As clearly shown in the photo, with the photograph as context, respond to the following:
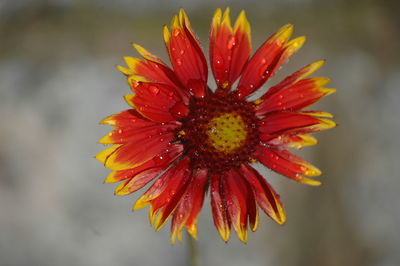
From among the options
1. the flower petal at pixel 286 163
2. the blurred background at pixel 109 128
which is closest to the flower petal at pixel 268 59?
the flower petal at pixel 286 163

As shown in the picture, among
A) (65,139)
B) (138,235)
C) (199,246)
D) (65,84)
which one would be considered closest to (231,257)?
(199,246)

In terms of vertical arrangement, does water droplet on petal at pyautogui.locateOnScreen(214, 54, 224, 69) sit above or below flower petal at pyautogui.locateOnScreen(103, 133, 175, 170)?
above

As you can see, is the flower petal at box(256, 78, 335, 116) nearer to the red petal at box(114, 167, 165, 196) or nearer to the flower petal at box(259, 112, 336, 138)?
the flower petal at box(259, 112, 336, 138)

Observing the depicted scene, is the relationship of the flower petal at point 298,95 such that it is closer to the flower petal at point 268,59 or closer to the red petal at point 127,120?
the flower petal at point 268,59

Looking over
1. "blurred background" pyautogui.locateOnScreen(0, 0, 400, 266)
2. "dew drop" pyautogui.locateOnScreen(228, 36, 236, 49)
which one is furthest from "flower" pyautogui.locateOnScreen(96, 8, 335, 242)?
"blurred background" pyautogui.locateOnScreen(0, 0, 400, 266)

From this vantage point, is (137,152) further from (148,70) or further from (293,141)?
(293,141)

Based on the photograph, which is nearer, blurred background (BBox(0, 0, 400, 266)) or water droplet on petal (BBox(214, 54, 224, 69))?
water droplet on petal (BBox(214, 54, 224, 69))

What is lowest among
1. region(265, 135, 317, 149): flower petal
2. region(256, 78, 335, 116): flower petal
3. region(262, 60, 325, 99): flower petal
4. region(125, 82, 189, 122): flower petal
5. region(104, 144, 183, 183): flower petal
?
region(265, 135, 317, 149): flower petal

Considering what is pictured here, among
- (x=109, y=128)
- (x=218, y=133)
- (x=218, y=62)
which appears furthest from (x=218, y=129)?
(x=109, y=128)
